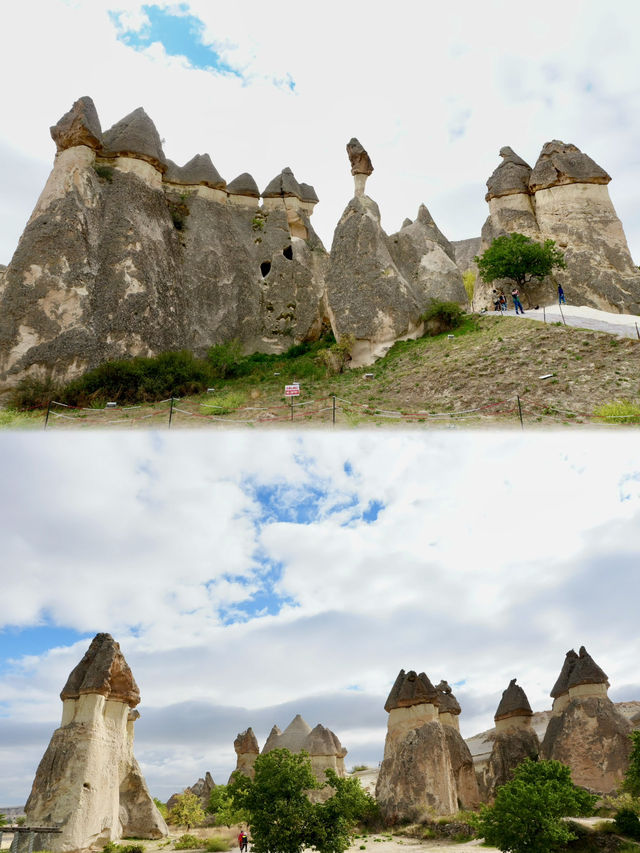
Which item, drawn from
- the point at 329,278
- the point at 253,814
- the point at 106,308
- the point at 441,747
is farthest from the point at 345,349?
the point at 253,814

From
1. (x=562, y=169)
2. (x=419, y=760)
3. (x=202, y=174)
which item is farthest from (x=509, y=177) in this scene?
(x=419, y=760)

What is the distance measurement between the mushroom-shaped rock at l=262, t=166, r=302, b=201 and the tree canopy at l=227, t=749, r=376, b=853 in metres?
27.4

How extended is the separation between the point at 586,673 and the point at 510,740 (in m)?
3.27

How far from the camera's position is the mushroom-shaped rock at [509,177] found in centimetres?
3484

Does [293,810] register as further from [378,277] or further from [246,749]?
[378,277]

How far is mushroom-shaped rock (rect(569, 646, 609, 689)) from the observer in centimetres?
1753

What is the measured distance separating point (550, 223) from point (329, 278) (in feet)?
39.0

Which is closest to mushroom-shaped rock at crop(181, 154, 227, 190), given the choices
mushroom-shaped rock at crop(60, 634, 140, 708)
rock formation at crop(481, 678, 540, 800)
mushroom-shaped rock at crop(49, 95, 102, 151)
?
mushroom-shaped rock at crop(49, 95, 102, 151)

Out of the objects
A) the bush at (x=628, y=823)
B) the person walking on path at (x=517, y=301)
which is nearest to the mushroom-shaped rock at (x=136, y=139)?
the person walking on path at (x=517, y=301)

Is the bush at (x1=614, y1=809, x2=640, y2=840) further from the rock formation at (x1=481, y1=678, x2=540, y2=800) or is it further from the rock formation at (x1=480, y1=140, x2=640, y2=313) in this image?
the rock formation at (x1=480, y1=140, x2=640, y2=313)

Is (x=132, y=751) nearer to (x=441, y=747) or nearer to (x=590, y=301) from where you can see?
(x=441, y=747)

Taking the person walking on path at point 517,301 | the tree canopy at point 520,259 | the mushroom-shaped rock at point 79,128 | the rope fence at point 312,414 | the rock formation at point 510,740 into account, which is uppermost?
the mushroom-shaped rock at point 79,128

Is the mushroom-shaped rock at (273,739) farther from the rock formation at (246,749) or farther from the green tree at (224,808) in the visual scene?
the green tree at (224,808)

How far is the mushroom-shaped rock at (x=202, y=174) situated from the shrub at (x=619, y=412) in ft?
73.7
